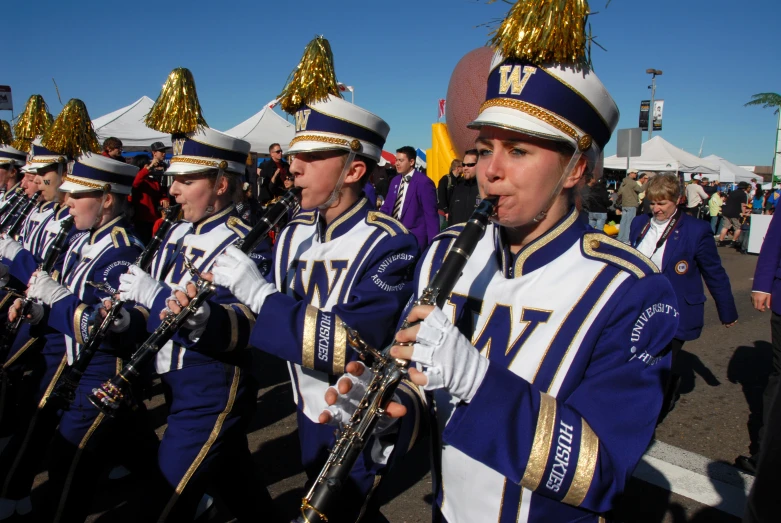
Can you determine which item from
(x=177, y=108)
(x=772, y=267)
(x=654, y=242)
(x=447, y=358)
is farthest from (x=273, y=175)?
(x=447, y=358)

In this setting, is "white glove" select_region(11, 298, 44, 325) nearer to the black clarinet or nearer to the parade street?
the parade street

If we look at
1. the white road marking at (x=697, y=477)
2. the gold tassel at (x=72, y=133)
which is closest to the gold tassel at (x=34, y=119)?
the gold tassel at (x=72, y=133)

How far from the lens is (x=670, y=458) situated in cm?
426

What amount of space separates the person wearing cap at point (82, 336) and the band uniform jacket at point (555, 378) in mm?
2036

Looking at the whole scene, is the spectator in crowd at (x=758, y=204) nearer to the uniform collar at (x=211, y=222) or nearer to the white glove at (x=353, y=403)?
the uniform collar at (x=211, y=222)

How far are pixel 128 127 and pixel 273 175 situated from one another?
738 centimetres

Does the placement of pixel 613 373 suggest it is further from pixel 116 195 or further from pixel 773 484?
pixel 116 195

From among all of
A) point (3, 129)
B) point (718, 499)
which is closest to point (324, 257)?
point (718, 499)

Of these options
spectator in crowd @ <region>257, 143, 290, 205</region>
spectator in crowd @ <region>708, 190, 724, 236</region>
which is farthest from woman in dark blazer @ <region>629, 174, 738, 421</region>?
spectator in crowd @ <region>708, 190, 724, 236</region>

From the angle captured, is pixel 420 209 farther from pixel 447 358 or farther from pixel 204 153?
pixel 447 358

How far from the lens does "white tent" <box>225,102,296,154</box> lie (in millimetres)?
16984

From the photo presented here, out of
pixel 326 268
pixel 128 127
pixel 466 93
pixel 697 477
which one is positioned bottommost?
pixel 697 477

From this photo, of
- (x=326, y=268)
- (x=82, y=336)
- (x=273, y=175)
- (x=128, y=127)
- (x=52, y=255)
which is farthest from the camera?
(x=128, y=127)

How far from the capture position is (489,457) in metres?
1.40
